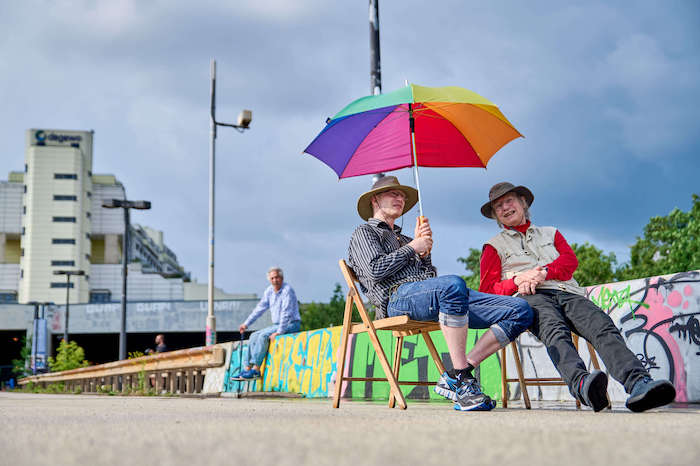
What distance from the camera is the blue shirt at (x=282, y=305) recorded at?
415 inches

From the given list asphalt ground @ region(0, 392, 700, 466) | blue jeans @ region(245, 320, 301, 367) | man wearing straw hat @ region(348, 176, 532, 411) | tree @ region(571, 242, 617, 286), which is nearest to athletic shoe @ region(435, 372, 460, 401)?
man wearing straw hat @ region(348, 176, 532, 411)

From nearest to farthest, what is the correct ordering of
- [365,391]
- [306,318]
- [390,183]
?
[390,183]
[365,391]
[306,318]

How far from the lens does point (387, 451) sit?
6.05 ft

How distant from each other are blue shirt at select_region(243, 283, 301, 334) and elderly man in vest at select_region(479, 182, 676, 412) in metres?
5.66

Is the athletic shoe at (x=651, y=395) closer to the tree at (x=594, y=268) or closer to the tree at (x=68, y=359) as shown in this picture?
the tree at (x=68, y=359)

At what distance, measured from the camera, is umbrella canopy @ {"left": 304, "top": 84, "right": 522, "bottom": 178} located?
5746 mm

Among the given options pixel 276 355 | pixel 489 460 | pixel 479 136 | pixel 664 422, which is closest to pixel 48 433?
pixel 489 460

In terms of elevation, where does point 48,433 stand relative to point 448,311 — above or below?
below

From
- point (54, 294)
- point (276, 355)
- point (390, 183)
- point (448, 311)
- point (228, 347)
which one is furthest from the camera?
point (54, 294)

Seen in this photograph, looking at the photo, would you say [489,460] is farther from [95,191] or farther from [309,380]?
[95,191]

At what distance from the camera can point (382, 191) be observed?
208 inches

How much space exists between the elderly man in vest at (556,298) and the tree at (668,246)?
26.3 m

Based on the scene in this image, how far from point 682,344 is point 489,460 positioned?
539 centimetres

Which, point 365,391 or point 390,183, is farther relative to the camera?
point 365,391
